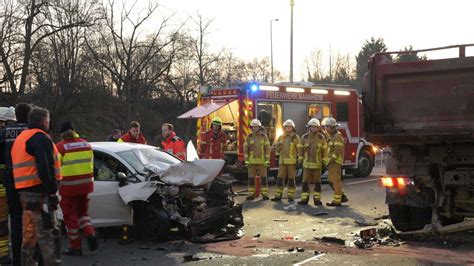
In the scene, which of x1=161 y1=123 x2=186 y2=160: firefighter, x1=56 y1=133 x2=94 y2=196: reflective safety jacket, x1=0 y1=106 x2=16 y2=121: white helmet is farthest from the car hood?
x1=161 y1=123 x2=186 y2=160: firefighter

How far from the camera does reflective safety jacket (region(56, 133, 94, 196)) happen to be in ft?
22.8

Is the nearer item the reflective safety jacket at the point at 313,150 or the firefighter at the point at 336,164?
the firefighter at the point at 336,164

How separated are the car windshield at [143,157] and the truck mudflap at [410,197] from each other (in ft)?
10.8

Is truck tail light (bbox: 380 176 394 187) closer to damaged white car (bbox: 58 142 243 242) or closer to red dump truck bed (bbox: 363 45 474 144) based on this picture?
red dump truck bed (bbox: 363 45 474 144)

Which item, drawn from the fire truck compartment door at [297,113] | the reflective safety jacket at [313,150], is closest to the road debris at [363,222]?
the reflective safety jacket at [313,150]

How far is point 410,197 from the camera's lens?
24.6ft

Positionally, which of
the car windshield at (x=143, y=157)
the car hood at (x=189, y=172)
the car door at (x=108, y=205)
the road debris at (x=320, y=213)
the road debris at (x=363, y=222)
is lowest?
the road debris at (x=320, y=213)

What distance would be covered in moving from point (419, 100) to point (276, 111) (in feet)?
26.9

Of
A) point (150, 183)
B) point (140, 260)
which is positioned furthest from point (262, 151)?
point (140, 260)

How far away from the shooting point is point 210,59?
47.0 m

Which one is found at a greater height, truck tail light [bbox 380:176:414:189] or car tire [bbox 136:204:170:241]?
truck tail light [bbox 380:176:414:189]

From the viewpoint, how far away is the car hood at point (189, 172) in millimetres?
7725

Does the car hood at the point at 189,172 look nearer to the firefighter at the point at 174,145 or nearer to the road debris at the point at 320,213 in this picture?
the road debris at the point at 320,213

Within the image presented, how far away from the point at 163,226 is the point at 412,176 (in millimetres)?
3364
